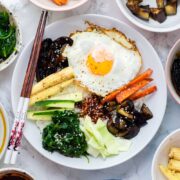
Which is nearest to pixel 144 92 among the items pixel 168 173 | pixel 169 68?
pixel 169 68

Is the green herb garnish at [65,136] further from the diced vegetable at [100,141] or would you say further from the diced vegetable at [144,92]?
the diced vegetable at [144,92]

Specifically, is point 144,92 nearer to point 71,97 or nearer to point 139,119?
point 139,119

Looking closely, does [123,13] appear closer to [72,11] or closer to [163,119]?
[72,11]

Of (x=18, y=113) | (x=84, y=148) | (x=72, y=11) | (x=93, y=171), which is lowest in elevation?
(x=93, y=171)

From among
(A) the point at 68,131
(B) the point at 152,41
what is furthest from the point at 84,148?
(B) the point at 152,41

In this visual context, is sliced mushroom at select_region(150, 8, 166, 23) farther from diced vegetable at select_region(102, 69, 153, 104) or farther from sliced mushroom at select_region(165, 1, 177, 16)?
diced vegetable at select_region(102, 69, 153, 104)

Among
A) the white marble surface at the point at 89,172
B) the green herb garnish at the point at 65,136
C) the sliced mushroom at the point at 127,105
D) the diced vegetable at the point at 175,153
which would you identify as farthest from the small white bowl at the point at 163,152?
the green herb garnish at the point at 65,136
